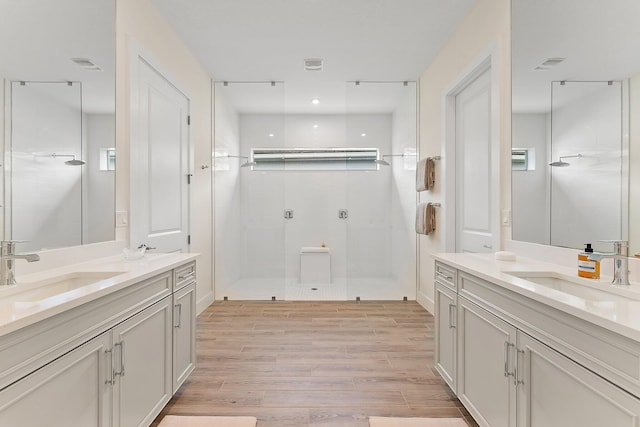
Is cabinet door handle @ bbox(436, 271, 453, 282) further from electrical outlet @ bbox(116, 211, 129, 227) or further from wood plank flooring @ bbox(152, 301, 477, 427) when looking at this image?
electrical outlet @ bbox(116, 211, 129, 227)

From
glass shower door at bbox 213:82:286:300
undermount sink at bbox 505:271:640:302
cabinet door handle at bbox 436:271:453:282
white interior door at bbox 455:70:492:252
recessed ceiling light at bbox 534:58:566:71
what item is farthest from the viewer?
glass shower door at bbox 213:82:286:300

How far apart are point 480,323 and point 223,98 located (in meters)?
4.09

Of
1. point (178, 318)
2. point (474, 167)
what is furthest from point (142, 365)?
point (474, 167)

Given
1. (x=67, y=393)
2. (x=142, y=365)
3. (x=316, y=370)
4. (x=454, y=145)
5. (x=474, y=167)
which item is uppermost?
(x=454, y=145)

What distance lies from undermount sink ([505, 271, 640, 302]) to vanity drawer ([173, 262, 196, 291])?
183 centimetres

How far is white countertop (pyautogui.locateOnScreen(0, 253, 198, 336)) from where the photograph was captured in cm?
102

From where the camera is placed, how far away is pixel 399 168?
4.82 metres

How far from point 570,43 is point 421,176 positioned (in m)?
2.15

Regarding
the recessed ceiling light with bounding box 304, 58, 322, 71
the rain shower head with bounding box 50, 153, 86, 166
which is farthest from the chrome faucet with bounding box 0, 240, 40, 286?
the recessed ceiling light with bounding box 304, 58, 322, 71

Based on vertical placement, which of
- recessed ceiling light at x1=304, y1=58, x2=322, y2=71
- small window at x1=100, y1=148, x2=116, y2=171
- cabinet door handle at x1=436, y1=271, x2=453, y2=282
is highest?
recessed ceiling light at x1=304, y1=58, x2=322, y2=71

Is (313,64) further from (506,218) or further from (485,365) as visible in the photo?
(485,365)

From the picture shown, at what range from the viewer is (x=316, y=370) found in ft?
8.30

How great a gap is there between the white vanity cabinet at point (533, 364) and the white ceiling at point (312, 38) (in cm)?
230

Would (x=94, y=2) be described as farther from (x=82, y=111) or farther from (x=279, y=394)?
(x=279, y=394)
